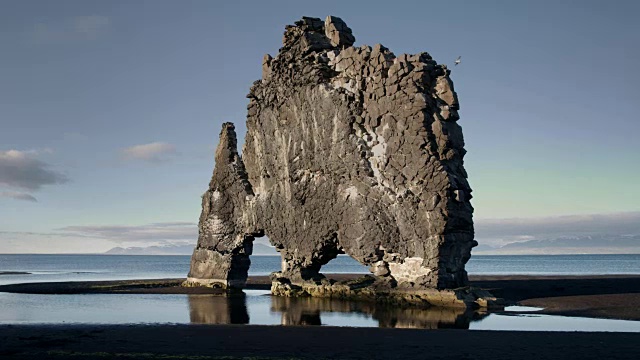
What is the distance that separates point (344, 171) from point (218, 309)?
12124 mm

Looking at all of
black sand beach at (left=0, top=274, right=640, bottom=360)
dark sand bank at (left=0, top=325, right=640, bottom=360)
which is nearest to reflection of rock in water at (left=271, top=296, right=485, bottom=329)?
black sand beach at (left=0, top=274, right=640, bottom=360)

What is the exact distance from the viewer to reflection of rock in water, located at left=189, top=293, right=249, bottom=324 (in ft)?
100

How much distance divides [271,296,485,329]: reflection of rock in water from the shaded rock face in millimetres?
3015

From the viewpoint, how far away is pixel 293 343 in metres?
22.0

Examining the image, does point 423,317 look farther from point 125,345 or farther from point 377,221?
point 125,345

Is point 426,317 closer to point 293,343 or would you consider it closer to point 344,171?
point 293,343

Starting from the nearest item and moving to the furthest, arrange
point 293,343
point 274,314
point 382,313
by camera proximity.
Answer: point 293,343 < point 274,314 < point 382,313

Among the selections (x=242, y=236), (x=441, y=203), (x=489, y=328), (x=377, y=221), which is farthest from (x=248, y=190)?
(x=489, y=328)

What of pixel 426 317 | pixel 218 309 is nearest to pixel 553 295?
pixel 426 317

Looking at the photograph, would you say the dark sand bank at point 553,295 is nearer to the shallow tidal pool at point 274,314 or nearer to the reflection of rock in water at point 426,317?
the shallow tidal pool at point 274,314

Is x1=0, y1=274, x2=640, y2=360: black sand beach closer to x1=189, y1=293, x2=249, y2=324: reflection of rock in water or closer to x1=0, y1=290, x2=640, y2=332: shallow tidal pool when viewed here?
x1=0, y1=290, x2=640, y2=332: shallow tidal pool

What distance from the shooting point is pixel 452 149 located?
37.6 m

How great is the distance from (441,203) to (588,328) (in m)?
11.6

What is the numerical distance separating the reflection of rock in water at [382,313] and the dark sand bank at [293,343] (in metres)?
3.58
